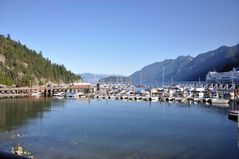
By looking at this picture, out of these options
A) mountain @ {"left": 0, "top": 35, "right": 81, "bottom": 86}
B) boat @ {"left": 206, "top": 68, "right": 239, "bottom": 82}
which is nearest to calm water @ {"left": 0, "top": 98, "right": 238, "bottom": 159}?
mountain @ {"left": 0, "top": 35, "right": 81, "bottom": 86}

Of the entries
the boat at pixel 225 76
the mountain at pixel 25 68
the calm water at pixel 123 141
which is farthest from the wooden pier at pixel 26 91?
the boat at pixel 225 76

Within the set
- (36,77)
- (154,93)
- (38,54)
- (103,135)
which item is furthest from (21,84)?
(103,135)

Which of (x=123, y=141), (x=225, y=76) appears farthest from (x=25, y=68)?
(x=123, y=141)

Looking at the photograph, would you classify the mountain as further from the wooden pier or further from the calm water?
the calm water

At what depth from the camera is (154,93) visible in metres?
106

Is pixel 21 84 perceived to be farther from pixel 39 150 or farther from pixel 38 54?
pixel 39 150

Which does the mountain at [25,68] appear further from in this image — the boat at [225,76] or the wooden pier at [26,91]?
the boat at [225,76]

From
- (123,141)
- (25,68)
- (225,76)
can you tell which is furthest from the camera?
(225,76)

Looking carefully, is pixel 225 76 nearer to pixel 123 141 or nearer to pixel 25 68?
pixel 25 68

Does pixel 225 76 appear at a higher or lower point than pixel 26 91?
higher

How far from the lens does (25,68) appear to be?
129000 mm

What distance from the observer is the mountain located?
388ft

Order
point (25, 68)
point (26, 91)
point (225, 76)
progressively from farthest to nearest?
point (225, 76) → point (25, 68) → point (26, 91)

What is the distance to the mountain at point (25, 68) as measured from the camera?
118306 millimetres
